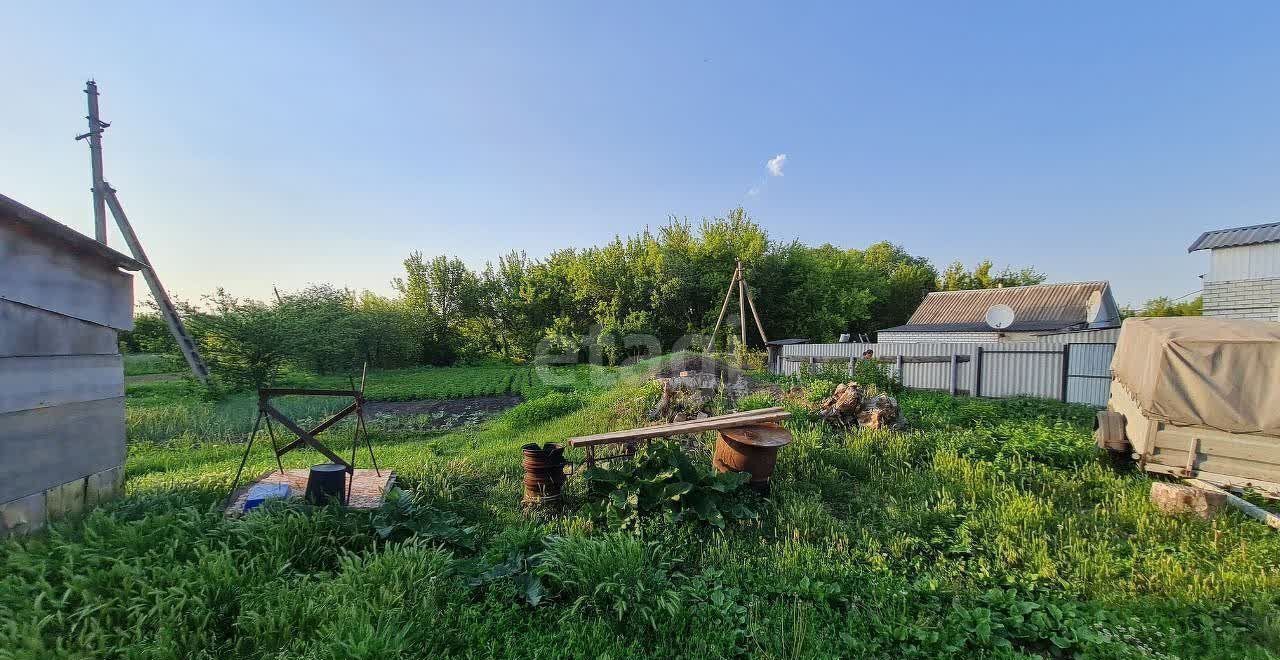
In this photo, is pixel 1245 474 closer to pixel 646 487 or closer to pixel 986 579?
Result: pixel 986 579

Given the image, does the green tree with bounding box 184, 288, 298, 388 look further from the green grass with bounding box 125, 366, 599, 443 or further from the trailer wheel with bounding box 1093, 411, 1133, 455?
the trailer wheel with bounding box 1093, 411, 1133, 455

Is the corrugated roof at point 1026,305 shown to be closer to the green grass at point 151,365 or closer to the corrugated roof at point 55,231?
the corrugated roof at point 55,231

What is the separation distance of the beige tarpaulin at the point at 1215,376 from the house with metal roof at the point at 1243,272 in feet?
35.5

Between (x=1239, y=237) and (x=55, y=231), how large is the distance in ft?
70.2

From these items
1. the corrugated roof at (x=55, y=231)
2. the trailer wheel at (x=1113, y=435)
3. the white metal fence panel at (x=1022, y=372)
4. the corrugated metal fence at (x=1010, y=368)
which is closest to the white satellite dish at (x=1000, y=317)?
the corrugated metal fence at (x=1010, y=368)

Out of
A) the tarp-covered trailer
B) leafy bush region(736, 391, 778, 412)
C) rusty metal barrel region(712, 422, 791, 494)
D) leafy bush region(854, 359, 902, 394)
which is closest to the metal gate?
leafy bush region(854, 359, 902, 394)

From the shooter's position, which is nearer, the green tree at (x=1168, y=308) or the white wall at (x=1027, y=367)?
the white wall at (x=1027, y=367)

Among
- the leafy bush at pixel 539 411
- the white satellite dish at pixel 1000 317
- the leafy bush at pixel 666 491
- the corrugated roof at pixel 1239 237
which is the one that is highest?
the corrugated roof at pixel 1239 237

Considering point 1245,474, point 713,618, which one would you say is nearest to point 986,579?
point 713,618

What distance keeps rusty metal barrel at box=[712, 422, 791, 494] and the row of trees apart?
13.9 m

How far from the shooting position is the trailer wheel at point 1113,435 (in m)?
5.17

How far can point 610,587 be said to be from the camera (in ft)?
10.1

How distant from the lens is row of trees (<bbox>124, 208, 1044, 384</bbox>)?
20844mm

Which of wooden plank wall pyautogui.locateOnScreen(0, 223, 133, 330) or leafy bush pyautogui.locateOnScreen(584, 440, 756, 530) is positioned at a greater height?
wooden plank wall pyautogui.locateOnScreen(0, 223, 133, 330)
